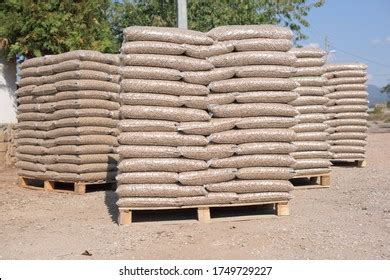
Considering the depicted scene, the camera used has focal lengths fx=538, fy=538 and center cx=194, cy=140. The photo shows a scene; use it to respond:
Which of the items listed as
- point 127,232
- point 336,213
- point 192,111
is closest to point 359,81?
Answer: point 336,213

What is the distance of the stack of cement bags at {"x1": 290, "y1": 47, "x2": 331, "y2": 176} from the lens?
7922mm

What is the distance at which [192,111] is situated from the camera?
18.5ft

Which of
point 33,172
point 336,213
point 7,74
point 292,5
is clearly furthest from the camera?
point 292,5

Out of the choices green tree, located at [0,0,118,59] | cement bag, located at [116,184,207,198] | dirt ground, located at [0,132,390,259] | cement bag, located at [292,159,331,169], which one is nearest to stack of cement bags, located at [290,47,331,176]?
cement bag, located at [292,159,331,169]

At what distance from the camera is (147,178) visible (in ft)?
18.0

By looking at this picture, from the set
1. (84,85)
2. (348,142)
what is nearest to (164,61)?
(84,85)

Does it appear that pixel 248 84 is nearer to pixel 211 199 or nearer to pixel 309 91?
pixel 211 199

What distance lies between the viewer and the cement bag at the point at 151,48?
5.61 m

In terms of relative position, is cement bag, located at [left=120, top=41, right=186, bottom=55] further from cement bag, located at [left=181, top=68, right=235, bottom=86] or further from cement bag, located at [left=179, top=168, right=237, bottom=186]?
cement bag, located at [left=179, top=168, right=237, bottom=186]

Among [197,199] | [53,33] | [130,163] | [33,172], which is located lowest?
[33,172]

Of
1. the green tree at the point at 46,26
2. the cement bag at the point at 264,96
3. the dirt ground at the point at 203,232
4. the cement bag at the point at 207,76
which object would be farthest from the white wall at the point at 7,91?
the cement bag at the point at 264,96
